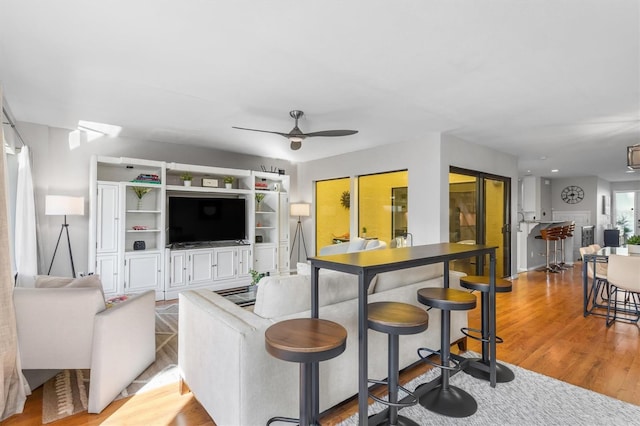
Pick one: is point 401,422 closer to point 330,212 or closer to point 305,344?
point 305,344

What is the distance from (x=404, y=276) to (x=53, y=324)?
2.49 metres

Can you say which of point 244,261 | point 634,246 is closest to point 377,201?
point 244,261

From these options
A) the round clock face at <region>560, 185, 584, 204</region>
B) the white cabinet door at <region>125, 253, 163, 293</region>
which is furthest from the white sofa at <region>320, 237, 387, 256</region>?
the round clock face at <region>560, 185, 584, 204</region>

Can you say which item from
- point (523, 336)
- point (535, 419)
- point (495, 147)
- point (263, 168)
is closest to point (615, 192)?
point (495, 147)

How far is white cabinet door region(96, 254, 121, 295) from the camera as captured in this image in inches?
176

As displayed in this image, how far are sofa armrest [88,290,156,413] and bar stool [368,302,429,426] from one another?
5.69 ft

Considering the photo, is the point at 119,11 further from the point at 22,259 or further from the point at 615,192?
the point at 615,192

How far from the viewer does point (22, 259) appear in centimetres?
360

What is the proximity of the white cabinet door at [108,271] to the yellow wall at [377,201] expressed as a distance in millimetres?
4050

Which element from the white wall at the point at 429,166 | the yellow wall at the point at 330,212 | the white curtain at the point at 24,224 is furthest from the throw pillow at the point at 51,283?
the yellow wall at the point at 330,212

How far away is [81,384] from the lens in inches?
95.6

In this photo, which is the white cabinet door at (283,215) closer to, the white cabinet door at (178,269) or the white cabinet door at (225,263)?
the white cabinet door at (225,263)

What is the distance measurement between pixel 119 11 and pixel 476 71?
267 cm

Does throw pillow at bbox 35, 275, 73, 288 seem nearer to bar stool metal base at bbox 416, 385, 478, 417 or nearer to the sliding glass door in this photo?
bar stool metal base at bbox 416, 385, 478, 417
